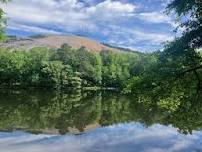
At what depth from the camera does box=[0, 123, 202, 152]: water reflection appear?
1731 inches

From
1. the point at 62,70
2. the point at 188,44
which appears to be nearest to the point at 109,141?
the point at 188,44

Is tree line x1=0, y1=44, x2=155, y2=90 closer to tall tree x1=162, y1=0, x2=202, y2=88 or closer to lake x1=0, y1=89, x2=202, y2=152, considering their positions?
lake x1=0, y1=89, x2=202, y2=152

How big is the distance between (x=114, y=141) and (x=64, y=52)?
132166mm

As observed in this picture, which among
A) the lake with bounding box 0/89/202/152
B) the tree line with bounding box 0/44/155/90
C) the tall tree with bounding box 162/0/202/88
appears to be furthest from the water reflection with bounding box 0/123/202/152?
the tree line with bounding box 0/44/155/90

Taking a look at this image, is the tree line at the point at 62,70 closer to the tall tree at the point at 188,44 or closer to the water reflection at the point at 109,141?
the water reflection at the point at 109,141

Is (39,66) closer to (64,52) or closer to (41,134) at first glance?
(64,52)

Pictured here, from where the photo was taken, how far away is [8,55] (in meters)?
167

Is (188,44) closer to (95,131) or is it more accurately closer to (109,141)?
(109,141)

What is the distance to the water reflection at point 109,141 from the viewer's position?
144 feet

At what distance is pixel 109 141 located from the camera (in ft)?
161

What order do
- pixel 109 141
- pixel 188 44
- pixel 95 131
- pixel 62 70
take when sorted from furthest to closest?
pixel 62 70 → pixel 95 131 → pixel 109 141 → pixel 188 44

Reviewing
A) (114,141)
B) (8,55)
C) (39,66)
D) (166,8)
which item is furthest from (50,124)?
(8,55)

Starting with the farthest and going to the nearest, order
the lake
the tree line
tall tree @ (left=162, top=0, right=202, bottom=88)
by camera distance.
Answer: the tree line
the lake
tall tree @ (left=162, top=0, right=202, bottom=88)

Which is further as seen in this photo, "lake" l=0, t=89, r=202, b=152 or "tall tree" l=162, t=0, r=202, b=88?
"lake" l=0, t=89, r=202, b=152
